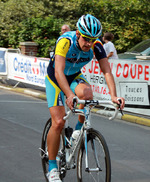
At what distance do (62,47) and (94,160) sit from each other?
1213 mm

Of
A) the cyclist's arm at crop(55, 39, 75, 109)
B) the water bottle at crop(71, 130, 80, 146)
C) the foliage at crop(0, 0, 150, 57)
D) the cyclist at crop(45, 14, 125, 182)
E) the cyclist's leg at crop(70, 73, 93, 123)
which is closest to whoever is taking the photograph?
the cyclist's arm at crop(55, 39, 75, 109)

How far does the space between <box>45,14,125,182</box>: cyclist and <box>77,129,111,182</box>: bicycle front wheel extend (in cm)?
42

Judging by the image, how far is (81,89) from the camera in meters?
4.84

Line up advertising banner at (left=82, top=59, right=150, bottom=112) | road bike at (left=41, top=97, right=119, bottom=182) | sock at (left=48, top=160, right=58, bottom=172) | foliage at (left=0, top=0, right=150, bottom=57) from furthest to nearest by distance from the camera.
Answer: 1. foliage at (left=0, top=0, right=150, bottom=57)
2. advertising banner at (left=82, top=59, right=150, bottom=112)
3. sock at (left=48, top=160, right=58, bottom=172)
4. road bike at (left=41, top=97, right=119, bottom=182)

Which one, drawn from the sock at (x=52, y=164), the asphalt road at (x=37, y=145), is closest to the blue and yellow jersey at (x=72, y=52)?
the sock at (x=52, y=164)

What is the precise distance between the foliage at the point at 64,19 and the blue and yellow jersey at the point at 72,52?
1651cm

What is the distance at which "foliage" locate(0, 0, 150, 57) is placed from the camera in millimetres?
22234

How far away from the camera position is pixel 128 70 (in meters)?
10.9

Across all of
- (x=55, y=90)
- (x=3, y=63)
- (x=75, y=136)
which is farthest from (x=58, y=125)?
(x=3, y=63)

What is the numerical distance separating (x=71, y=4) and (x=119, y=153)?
60.7 feet

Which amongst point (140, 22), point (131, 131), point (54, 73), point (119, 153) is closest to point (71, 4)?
point (140, 22)

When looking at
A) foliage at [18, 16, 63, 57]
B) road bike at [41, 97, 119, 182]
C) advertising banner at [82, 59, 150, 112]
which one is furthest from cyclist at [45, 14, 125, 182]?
foliage at [18, 16, 63, 57]

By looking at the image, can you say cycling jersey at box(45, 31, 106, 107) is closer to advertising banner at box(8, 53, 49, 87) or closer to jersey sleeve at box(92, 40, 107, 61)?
jersey sleeve at box(92, 40, 107, 61)

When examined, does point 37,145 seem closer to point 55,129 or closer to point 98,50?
point 55,129
